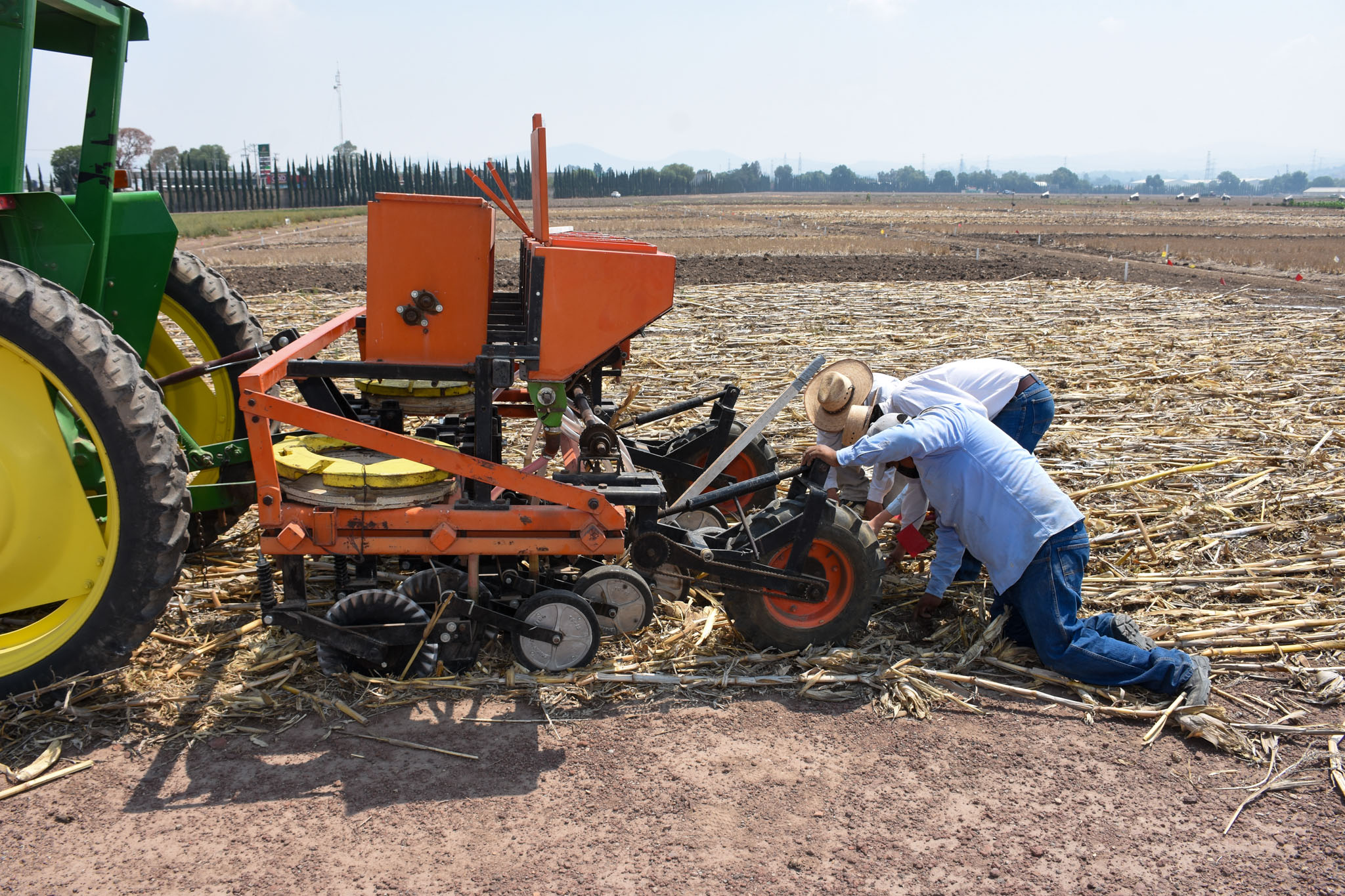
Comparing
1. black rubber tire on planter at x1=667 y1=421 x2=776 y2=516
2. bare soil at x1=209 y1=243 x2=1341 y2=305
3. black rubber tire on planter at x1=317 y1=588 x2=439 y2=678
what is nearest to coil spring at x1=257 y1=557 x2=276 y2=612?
black rubber tire on planter at x1=317 y1=588 x2=439 y2=678

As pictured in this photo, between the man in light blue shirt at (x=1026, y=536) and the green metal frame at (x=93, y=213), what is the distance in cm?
341

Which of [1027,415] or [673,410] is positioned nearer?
[1027,415]

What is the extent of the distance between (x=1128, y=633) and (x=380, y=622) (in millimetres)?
3565

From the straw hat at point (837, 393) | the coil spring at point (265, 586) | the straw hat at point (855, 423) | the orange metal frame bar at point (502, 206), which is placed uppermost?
the orange metal frame bar at point (502, 206)

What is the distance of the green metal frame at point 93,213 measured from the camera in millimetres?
3941

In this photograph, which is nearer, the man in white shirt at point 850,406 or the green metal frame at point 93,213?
the green metal frame at point 93,213

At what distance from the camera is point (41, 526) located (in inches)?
156

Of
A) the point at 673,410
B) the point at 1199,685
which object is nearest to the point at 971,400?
the point at 1199,685

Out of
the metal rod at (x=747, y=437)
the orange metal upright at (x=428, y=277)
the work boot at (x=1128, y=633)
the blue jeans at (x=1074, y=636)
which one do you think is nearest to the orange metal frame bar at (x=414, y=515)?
the orange metal upright at (x=428, y=277)

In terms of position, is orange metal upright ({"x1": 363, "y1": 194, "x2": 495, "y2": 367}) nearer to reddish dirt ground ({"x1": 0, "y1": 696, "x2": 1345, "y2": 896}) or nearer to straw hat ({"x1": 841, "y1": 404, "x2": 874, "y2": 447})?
reddish dirt ground ({"x1": 0, "y1": 696, "x2": 1345, "y2": 896})

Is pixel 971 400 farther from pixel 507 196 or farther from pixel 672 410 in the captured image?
pixel 507 196

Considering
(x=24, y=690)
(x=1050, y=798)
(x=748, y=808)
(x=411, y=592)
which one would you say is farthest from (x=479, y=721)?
(x=1050, y=798)

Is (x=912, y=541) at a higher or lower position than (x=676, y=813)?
higher

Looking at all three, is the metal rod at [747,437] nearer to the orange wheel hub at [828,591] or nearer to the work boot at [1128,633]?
the orange wheel hub at [828,591]
